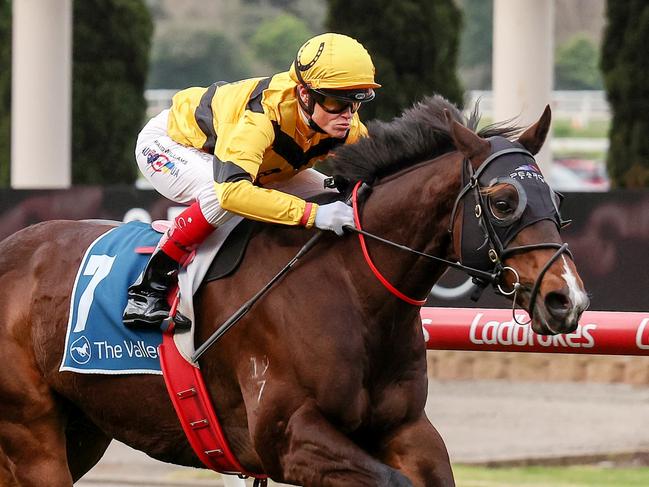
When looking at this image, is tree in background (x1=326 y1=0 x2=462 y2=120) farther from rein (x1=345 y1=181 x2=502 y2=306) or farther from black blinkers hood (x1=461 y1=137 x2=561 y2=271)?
black blinkers hood (x1=461 y1=137 x2=561 y2=271)

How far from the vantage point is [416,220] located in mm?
4078

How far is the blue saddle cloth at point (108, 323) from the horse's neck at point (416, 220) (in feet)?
2.94

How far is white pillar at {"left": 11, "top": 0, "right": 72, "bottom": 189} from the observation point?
11531 mm

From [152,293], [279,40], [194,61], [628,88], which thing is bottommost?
[194,61]

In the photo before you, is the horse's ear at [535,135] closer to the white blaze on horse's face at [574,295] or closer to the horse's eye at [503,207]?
the horse's eye at [503,207]

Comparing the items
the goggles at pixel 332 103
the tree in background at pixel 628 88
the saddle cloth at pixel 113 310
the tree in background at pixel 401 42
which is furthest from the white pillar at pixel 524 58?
the goggles at pixel 332 103

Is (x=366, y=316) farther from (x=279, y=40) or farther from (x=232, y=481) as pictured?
(x=279, y=40)

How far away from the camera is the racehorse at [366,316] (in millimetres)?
3799

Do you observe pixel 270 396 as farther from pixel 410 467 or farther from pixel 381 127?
pixel 381 127

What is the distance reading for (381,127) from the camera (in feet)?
14.0

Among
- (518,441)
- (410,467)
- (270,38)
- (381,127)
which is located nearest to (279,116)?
(381,127)

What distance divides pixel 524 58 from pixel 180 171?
21.2ft

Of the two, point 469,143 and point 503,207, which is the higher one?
point 469,143

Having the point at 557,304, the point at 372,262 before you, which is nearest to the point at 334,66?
the point at 372,262
